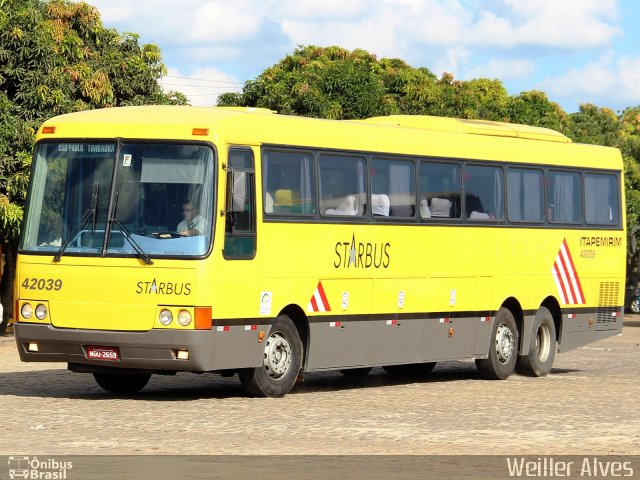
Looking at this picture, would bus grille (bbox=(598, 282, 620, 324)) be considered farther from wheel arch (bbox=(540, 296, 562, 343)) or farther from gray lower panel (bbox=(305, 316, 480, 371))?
gray lower panel (bbox=(305, 316, 480, 371))

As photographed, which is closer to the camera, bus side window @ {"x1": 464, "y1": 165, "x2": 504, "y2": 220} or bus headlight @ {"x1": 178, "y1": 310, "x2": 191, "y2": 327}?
bus headlight @ {"x1": 178, "y1": 310, "x2": 191, "y2": 327}

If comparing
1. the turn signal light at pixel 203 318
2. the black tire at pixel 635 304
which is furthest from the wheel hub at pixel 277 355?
the black tire at pixel 635 304

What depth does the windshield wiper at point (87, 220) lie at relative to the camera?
17.6m

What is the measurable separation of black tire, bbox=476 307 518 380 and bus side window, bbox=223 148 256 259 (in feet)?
19.1

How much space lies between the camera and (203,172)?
17500 millimetres

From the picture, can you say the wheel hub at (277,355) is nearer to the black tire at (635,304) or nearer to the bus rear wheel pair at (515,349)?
the bus rear wheel pair at (515,349)

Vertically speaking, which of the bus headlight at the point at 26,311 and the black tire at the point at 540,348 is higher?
the bus headlight at the point at 26,311

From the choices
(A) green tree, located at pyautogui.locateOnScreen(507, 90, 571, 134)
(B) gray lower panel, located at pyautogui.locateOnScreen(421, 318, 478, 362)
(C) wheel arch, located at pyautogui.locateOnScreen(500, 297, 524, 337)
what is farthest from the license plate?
(A) green tree, located at pyautogui.locateOnScreen(507, 90, 571, 134)

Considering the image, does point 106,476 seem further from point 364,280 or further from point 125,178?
point 364,280

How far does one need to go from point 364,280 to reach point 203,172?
3364mm

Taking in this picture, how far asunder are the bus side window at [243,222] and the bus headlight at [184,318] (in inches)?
32.1

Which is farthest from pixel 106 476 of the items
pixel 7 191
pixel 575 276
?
pixel 7 191

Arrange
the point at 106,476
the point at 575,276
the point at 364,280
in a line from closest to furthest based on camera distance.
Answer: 1. the point at 106,476
2. the point at 364,280
3. the point at 575,276

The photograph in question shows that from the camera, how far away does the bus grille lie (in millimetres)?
25500
